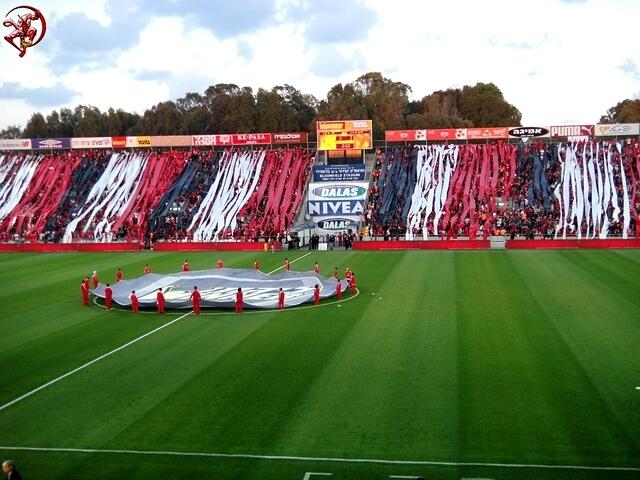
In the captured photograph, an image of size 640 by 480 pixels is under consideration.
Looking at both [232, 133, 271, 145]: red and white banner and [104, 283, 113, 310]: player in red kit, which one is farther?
[232, 133, 271, 145]: red and white banner

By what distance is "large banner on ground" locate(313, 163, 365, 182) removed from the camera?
57156 mm

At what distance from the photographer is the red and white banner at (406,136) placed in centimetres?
6188

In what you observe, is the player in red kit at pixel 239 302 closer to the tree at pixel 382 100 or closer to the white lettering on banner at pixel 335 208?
the white lettering on banner at pixel 335 208

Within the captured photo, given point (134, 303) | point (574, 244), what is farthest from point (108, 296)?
point (574, 244)

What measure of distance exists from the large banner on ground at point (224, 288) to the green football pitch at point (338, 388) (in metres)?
1.00

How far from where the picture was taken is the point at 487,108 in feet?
314

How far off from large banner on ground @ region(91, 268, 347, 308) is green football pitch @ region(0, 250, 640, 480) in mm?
1002

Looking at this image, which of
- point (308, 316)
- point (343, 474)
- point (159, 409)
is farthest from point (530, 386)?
point (308, 316)

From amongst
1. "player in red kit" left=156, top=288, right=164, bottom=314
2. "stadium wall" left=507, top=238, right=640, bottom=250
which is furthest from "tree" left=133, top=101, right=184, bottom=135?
"player in red kit" left=156, top=288, right=164, bottom=314

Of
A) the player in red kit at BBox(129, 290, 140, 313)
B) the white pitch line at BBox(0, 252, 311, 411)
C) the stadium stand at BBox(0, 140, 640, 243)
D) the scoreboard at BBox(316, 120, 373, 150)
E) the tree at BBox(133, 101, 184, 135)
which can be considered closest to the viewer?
the white pitch line at BBox(0, 252, 311, 411)

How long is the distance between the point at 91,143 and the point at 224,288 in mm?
46981

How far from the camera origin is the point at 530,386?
15031 millimetres

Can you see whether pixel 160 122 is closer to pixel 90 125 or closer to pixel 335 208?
pixel 90 125

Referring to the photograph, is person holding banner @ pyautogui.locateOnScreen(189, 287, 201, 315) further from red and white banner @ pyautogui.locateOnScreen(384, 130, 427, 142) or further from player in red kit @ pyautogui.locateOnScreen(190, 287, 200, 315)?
red and white banner @ pyautogui.locateOnScreen(384, 130, 427, 142)
